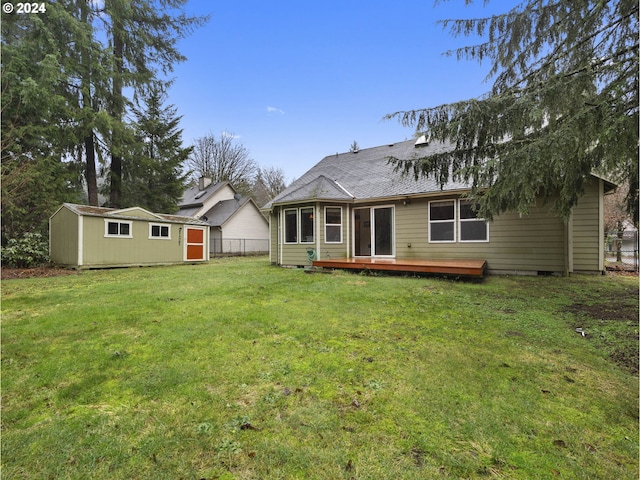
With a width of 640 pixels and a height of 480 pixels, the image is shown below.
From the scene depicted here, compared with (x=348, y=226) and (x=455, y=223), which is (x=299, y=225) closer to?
(x=348, y=226)

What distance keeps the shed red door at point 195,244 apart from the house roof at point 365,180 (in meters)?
5.43

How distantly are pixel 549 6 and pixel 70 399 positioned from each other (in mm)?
7927

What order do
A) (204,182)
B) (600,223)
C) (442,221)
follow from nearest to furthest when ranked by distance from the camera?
(600,223) → (442,221) → (204,182)

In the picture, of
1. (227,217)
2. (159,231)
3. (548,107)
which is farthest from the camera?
(227,217)

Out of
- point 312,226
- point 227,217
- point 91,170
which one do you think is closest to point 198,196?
point 227,217

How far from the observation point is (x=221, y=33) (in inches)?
495

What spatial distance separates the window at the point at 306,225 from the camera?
420 inches

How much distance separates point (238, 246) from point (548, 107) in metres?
21.0

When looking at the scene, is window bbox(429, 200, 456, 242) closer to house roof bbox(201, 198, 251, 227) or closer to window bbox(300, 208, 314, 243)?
window bbox(300, 208, 314, 243)

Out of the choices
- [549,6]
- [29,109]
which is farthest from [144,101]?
[549,6]

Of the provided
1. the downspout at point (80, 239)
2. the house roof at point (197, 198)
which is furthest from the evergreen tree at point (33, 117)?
the house roof at point (197, 198)

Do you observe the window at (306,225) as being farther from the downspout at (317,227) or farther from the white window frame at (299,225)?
the downspout at (317,227)

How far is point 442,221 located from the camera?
31.4 ft

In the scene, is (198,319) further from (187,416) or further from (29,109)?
(29,109)
